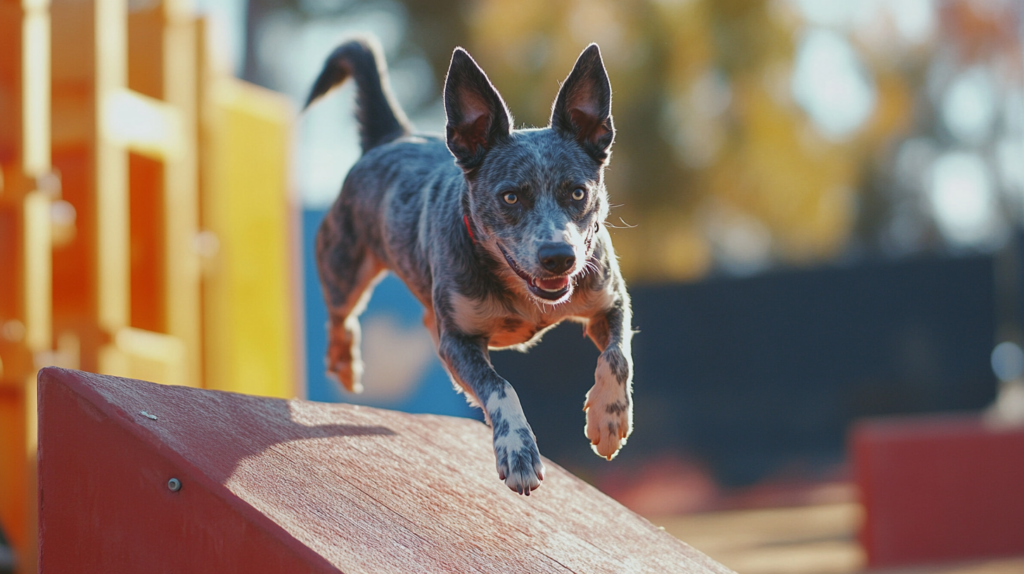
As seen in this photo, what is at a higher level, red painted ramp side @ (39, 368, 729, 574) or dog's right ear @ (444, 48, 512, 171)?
dog's right ear @ (444, 48, 512, 171)

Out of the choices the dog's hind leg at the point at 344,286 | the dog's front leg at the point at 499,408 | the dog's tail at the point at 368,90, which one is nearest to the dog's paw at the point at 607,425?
the dog's front leg at the point at 499,408

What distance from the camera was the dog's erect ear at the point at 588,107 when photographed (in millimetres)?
3152

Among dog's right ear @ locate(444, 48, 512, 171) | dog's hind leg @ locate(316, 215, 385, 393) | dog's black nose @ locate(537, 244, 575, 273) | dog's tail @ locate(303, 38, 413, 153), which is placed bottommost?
dog's black nose @ locate(537, 244, 575, 273)

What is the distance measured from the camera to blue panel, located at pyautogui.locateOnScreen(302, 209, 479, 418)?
8.71 m

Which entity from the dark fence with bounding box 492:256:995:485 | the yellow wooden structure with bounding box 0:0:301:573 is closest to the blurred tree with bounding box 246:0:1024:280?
the dark fence with bounding box 492:256:995:485

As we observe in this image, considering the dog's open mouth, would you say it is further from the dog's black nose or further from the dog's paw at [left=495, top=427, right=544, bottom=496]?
the dog's paw at [left=495, top=427, right=544, bottom=496]

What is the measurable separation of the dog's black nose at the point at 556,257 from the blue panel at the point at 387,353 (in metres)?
5.97

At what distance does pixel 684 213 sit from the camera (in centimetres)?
1828

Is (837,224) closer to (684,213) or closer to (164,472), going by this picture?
(684,213)

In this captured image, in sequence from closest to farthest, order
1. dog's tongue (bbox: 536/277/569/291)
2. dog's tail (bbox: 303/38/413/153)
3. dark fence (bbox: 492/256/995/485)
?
1. dog's tongue (bbox: 536/277/569/291)
2. dog's tail (bbox: 303/38/413/153)
3. dark fence (bbox: 492/256/995/485)

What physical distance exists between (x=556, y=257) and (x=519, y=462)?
0.58 m

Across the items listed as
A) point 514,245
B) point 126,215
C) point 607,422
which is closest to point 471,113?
point 514,245

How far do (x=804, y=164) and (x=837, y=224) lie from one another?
4.87ft

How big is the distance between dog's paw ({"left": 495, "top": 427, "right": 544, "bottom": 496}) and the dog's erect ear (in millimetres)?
967
